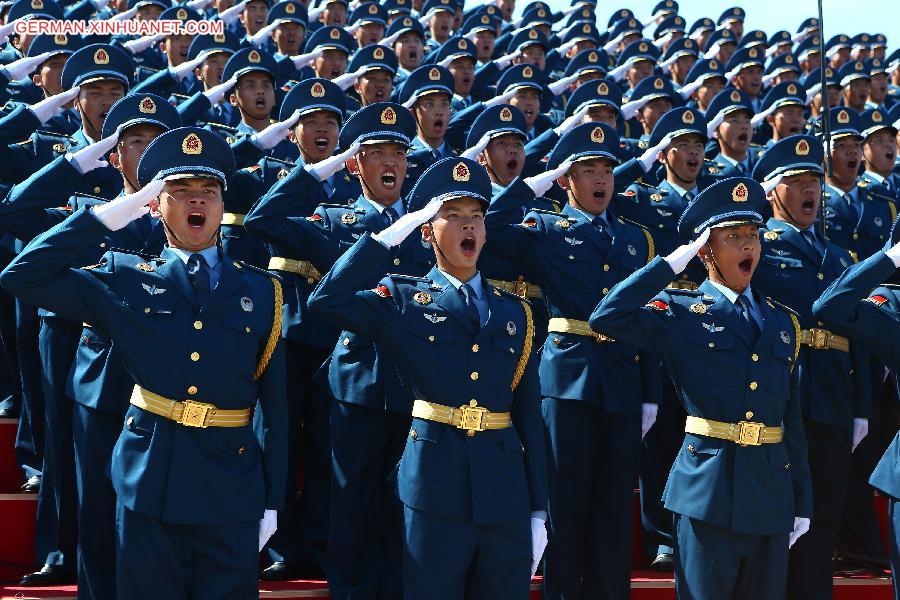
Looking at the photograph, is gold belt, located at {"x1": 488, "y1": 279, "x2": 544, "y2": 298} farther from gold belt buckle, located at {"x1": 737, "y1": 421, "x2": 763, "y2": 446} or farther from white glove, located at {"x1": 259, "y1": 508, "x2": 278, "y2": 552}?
white glove, located at {"x1": 259, "y1": 508, "x2": 278, "y2": 552}

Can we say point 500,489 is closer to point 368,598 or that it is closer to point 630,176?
point 368,598

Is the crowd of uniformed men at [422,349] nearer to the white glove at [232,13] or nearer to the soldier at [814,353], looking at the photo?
the soldier at [814,353]

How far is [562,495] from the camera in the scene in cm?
648

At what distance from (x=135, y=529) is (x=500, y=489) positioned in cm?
133

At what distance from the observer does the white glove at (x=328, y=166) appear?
21.3ft

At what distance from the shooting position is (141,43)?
11.3m

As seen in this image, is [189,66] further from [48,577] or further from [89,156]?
[48,577]

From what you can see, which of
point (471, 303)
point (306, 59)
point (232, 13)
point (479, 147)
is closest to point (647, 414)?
point (471, 303)

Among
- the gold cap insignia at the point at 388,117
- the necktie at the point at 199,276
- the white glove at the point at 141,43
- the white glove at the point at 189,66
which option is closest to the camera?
the necktie at the point at 199,276

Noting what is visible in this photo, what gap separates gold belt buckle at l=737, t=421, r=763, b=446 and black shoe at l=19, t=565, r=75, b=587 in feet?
9.74

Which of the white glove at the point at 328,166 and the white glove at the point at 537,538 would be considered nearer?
the white glove at the point at 537,538

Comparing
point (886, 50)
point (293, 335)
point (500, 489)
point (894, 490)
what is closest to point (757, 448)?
point (894, 490)

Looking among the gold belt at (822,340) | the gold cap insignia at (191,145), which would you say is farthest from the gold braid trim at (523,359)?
the gold belt at (822,340)

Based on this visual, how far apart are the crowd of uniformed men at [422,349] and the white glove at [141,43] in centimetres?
206
